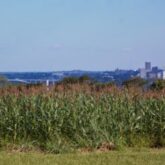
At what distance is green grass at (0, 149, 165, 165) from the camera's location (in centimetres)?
1097

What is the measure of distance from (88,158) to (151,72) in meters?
12.2

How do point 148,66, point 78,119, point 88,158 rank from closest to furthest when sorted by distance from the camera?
point 88,158 < point 78,119 < point 148,66

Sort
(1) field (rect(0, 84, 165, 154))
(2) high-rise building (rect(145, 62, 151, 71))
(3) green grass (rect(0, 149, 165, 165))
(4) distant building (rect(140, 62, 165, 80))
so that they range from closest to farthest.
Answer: (3) green grass (rect(0, 149, 165, 165)) → (1) field (rect(0, 84, 165, 154)) → (4) distant building (rect(140, 62, 165, 80)) → (2) high-rise building (rect(145, 62, 151, 71))

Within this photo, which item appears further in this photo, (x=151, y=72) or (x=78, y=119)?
(x=151, y=72)

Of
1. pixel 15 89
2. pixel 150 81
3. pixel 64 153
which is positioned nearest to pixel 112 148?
pixel 64 153

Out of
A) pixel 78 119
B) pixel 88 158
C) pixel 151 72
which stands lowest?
pixel 88 158

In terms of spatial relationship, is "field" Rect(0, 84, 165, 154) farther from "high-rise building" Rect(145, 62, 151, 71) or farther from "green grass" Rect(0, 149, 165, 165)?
"high-rise building" Rect(145, 62, 151, 71)

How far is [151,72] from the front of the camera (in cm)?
2320

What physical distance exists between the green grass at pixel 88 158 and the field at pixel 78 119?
0.95 m

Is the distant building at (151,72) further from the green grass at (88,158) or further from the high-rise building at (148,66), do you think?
the green grass at (88,158)

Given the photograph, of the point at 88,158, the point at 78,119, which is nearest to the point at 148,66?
the point at 78,119

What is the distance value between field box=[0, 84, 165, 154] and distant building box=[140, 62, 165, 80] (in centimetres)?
640

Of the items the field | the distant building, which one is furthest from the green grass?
the distant building

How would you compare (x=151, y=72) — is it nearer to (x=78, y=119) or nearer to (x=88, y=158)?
(x=78, y=119)
